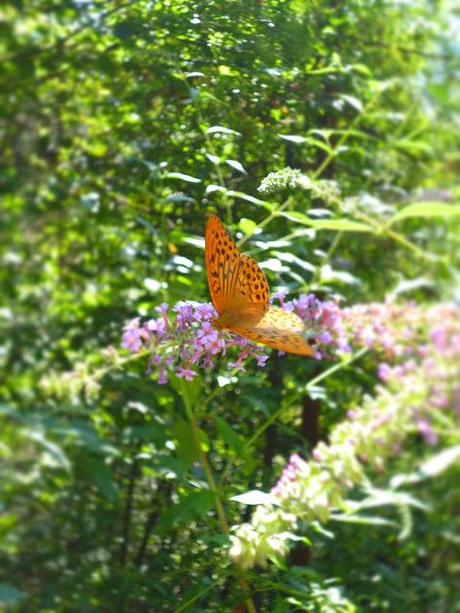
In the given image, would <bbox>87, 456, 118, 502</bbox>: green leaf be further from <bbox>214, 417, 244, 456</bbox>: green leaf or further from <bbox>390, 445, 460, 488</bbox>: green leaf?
<bbox>390, 445, 460, 488</bbox>: green leaf

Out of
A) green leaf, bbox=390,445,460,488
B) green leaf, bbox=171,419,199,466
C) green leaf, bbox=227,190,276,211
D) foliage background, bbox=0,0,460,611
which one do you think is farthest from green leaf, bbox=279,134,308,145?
green leaf, bbox=390,445,460,488

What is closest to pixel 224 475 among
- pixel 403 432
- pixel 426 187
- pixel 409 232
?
pixel 403 432

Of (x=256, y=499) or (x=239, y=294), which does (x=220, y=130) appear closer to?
(x=239, y=294)

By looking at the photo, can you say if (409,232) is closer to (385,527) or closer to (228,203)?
(385,527)

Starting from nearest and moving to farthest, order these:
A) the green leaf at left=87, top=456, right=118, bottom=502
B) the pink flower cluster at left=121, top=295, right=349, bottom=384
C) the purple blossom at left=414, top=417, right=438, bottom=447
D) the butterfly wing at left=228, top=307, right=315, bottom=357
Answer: the butterfly wing at left=228, top=307, right=315, bottom=357, the pink flower cluster at left=121, top=295, right=349, bottom=384, the green leaf at left=87, top=456, right=118, bottom=502, the purple blossom at left=414, top=417, right=438, bottom=447

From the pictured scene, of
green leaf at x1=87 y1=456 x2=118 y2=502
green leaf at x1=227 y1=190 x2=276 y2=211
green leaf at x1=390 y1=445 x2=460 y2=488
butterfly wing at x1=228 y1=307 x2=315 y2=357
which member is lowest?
green leaf at x1=390 y1=445 x2=460 y2=488

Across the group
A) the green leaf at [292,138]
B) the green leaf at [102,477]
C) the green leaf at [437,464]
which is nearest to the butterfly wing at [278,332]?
the green leaf at [292,138]

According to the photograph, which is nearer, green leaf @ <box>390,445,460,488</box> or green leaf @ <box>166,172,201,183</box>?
green leaf @ <box>166,172,201,183</box>

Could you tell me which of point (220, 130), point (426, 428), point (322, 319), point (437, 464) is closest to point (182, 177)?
point (220, 130)
